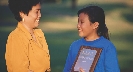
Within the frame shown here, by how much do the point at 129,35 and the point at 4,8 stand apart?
4.25 metres

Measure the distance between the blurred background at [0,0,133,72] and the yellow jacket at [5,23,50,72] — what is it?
4.40m

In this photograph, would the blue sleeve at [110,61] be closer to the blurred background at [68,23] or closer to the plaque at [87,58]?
the plaque at [87,58]

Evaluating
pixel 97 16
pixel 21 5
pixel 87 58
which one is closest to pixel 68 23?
pixel 97 16

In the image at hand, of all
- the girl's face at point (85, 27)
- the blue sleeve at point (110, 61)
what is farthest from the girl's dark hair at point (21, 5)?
the blue sleeve at point (110, 61)

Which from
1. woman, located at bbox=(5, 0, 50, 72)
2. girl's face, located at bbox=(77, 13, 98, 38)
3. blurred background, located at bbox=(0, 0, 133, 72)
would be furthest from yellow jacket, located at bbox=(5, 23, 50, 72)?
blurred background, located at bbox=(0, 0, 133, 72)

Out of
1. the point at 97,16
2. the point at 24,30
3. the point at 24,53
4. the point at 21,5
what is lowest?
the point at 24,53

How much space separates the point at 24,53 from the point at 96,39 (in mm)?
806

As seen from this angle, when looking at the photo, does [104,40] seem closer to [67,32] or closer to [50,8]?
[67,32]

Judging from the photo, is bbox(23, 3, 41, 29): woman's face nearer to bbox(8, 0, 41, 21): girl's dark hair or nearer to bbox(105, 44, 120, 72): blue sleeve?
bbox(8, 0, 41, 21): girl's dark hair

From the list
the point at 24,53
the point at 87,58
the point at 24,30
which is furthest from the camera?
the point at 87,58

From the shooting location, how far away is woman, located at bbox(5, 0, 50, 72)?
2.41 meters

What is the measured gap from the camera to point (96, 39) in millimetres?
2812

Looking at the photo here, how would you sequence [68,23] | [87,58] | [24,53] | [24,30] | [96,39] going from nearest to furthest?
[24,53] < [24,30] < [87,58] < [96,39] < [68,23]

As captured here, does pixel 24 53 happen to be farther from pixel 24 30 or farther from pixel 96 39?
pixel 96 39
